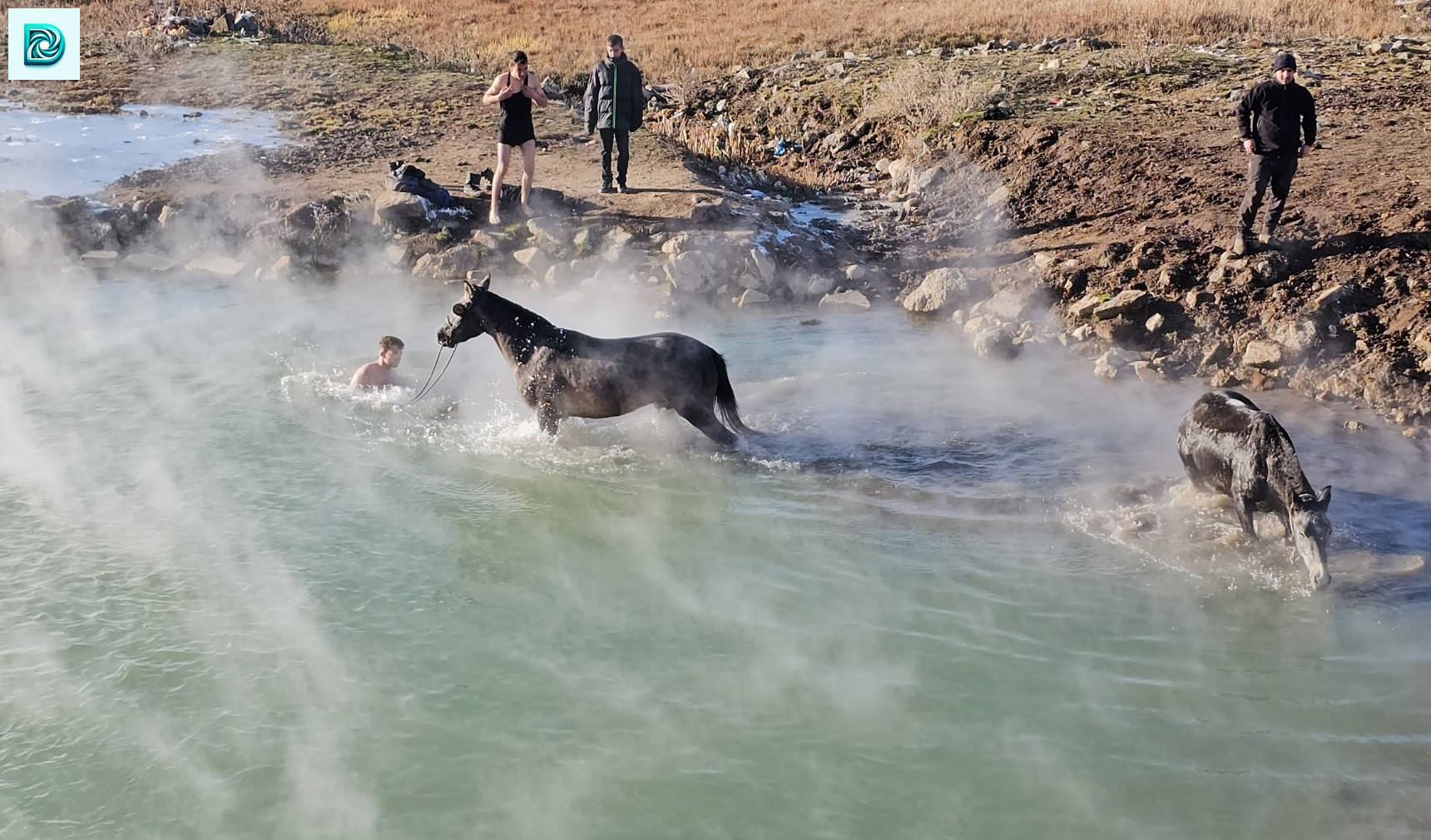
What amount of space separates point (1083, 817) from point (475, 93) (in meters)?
20.1

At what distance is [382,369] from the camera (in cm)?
1128

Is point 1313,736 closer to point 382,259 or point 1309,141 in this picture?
point 1309,141

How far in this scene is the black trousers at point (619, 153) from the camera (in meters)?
16.0

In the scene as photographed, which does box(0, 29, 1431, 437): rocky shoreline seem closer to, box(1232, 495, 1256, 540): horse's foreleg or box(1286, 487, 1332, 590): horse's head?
box(1232, 495, 1256, 540): horse's foreleg

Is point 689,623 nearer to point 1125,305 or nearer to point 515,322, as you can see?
point 515,322

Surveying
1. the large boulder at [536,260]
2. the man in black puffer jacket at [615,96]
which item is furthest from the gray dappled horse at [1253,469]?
the man in black puffer jacket at [615,96]

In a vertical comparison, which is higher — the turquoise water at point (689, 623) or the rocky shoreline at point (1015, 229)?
the rocky shoreline at point (1015, 229)

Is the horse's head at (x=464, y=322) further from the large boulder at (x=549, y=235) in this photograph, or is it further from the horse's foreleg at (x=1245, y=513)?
the horse's foreleg at (x=1245, y=513)

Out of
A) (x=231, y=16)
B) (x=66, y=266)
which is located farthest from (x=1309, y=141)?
(x=231, y=16)

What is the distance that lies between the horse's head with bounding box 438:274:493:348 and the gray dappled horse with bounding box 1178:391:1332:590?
573cm

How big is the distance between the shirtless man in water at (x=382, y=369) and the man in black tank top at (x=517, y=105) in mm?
4283

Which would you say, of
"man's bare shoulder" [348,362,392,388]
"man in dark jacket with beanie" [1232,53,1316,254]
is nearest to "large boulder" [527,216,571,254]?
"man's bare shoulder" [348,362,392,388]

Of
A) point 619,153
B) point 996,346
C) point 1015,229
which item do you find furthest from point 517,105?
point 1015,229

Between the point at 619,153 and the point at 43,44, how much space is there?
64.5 feet
